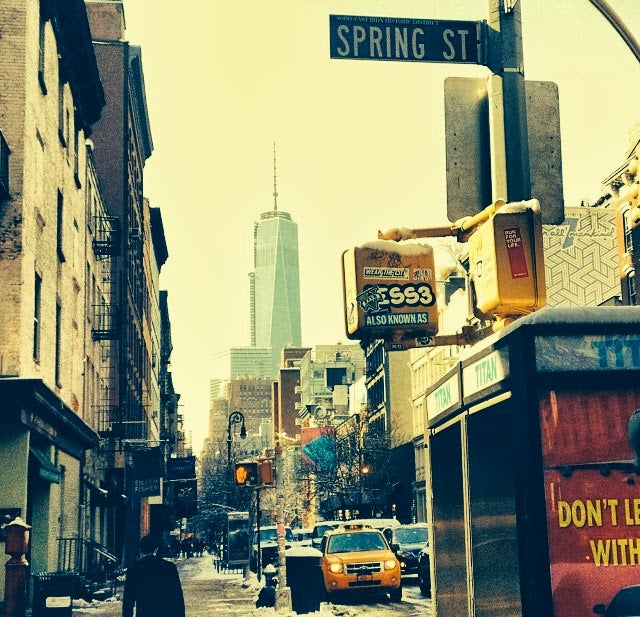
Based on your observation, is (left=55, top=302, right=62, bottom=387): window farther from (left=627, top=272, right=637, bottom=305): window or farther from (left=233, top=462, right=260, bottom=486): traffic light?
(left=627, top=272, right=637, bottom=305): window

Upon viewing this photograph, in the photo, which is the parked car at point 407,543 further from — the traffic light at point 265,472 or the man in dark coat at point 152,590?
the man in dark coat at point 152,590

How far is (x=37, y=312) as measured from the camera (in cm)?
2786

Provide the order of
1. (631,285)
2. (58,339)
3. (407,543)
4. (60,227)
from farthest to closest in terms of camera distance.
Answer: (631,285)
(407,543)
(60,227)
(58,339)

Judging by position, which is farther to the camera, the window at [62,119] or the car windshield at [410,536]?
the car windshield at [410,536]

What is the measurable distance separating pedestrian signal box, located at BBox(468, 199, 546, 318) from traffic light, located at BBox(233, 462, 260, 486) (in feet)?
63.5

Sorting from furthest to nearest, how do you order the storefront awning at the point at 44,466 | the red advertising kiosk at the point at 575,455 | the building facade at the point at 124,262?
the building facade at the point at 124,262
the storefront awning at the point at 44,466
the red advertising kiosk at the point at 575,455

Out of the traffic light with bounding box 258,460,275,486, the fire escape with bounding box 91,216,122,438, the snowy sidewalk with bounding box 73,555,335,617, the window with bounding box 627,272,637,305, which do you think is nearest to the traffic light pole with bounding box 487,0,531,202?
the snowy sidewalk with bounding box 73,555,335,617

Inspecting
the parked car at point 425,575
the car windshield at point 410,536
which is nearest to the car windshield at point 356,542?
the parked car at point 425,575

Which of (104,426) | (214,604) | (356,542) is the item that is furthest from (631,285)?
(214,604)

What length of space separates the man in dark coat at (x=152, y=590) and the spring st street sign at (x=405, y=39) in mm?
5289

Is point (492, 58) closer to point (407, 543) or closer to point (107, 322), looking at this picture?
point (407, 543)

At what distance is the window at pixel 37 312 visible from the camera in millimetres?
27297

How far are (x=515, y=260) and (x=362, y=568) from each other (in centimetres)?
2235

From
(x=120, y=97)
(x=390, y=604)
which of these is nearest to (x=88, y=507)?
(x=390, y=604)
